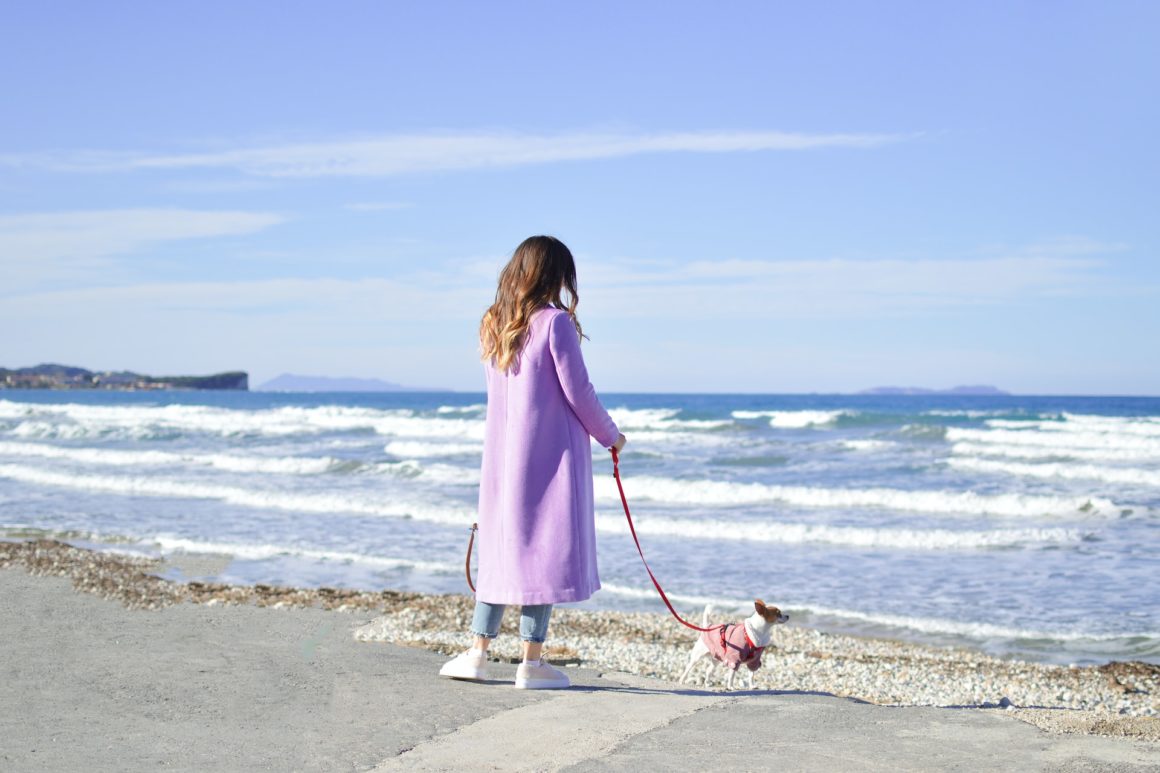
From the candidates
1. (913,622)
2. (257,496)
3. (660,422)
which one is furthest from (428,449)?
(913,622)

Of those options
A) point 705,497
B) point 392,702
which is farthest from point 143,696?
point 705,497

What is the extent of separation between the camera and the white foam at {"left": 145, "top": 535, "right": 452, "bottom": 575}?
34.8ft

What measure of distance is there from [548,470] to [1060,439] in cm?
2810

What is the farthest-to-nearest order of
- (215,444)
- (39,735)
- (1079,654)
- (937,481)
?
(215,444), (937,481), (1079,654), (39,735)

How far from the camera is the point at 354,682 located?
4.70 meters

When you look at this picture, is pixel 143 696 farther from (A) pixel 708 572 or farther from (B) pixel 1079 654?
(A) pixel 708 572

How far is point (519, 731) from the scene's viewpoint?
3.94m

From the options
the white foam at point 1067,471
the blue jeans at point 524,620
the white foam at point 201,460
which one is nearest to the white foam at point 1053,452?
the white foam at point 1067,471

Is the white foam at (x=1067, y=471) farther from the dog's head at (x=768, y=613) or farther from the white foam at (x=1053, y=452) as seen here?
the dog's head at (x=768, y=613)

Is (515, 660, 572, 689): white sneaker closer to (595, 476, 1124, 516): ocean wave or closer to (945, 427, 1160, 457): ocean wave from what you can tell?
(595, 476, 1124, 516): ocean wave

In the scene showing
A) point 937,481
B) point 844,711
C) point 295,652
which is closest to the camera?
point 844,711

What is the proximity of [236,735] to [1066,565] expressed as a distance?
9329 mm

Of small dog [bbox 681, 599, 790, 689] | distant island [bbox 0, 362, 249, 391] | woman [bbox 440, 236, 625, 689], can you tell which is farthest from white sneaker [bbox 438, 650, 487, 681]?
distant island [bbox 0, 362, 249, 391]

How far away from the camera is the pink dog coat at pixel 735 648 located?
5.07 metres
